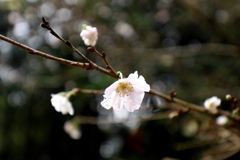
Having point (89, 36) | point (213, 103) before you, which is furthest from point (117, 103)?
point (213, 103)

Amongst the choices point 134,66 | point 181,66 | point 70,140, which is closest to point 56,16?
point 134,66

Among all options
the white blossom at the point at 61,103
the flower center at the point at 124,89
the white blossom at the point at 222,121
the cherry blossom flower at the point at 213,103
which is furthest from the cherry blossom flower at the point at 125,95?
the white blossom at the point at 222,121

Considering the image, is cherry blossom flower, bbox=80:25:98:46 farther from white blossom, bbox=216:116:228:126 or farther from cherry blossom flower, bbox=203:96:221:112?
white blossom, bbox=216:116:228:126

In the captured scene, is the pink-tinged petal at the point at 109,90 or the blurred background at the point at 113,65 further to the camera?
the blurred background at the point at 113,65

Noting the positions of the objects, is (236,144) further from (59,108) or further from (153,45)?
(153,45)

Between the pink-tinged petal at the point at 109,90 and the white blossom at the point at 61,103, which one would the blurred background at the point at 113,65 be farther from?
the pink-tinged petal at the point at 109,90
